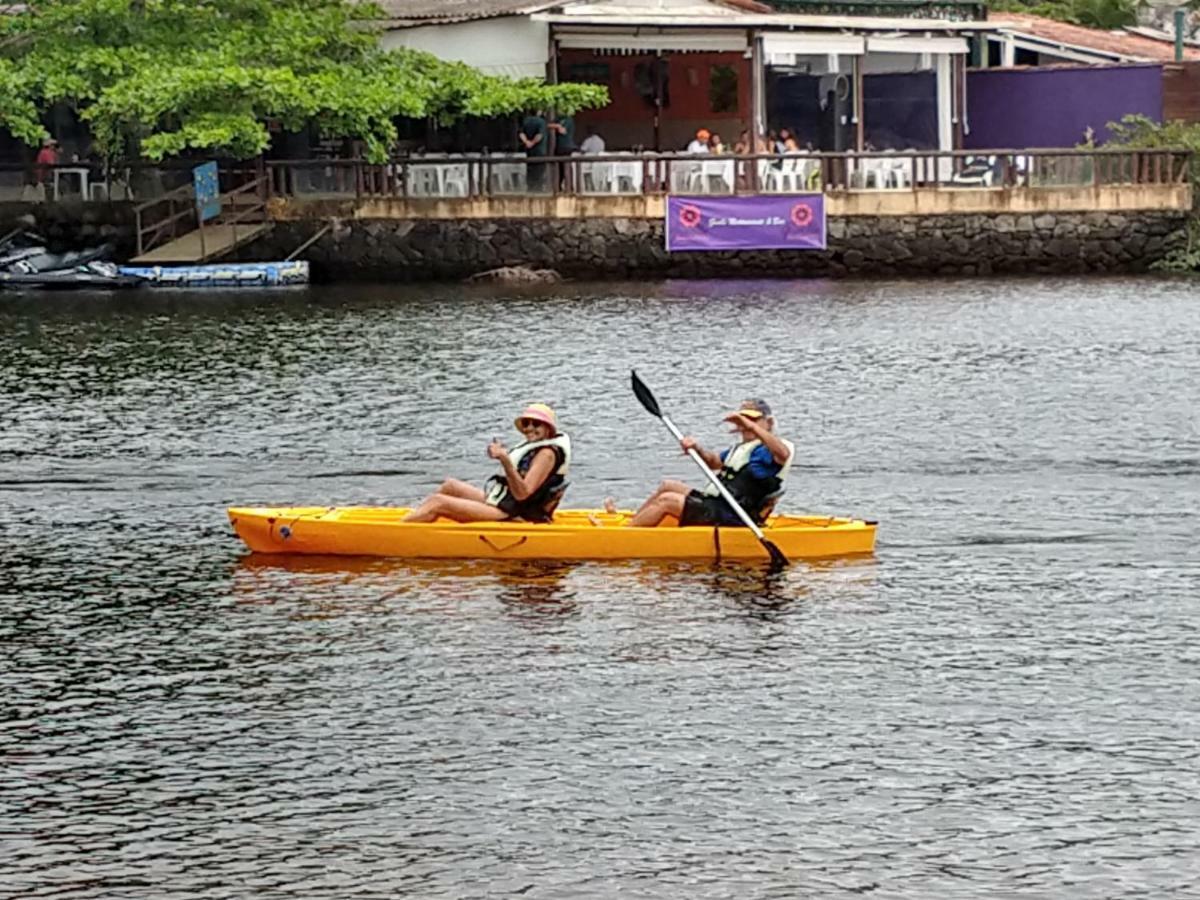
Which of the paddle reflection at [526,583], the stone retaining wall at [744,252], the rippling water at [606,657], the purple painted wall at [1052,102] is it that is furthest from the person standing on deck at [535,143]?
the paddle reflection at [526,583]

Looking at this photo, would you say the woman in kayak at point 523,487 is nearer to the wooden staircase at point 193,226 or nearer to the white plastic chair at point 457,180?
the white plastic chair at point 457,180

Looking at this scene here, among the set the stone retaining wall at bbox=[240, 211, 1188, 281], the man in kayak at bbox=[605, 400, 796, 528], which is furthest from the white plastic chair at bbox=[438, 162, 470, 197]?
the man in kayak at bbox=[605, 400, 796, 528]

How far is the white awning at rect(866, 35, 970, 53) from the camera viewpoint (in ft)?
173

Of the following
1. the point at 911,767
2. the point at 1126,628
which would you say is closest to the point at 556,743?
the point at 911,767

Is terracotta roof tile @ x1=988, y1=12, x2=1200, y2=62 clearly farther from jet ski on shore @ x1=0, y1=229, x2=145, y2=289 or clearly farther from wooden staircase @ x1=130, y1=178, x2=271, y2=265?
jet ski on shore @ x1=0, y1=229, x2=145, y2=289

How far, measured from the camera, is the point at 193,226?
4934 centimetres

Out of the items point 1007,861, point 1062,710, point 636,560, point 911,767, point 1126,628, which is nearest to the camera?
point 1007,861

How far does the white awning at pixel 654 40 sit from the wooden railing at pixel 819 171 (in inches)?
158

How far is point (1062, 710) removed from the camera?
664 inches

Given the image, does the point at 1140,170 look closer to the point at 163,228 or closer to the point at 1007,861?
the point at 163,228

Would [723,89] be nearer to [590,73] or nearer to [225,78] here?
[590,73]

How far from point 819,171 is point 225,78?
11.3 meters

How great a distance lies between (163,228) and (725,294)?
11.8 m

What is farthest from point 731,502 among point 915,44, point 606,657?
point 915,44
